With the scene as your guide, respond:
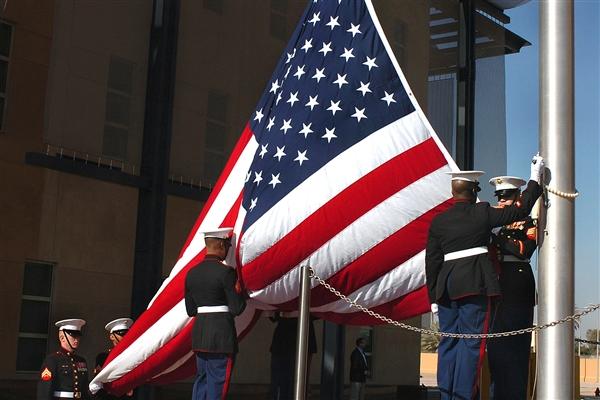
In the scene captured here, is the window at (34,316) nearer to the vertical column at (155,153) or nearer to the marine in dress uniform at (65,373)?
the vertical column at (155,153)

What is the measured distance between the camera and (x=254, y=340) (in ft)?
40.0

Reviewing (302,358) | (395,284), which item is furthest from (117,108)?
(302,358)

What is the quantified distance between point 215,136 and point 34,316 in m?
3.21

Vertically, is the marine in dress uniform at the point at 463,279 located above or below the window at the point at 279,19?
below

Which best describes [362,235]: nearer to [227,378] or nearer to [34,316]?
[227,378]

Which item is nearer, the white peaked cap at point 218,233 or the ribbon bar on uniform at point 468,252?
the ribbon bar on uniform at point 468,252

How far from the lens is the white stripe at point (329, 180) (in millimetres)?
5742

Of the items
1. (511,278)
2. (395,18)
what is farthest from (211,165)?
(511,278)

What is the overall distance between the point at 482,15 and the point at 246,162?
397 inches

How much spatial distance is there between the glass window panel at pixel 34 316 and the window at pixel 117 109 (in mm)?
1768

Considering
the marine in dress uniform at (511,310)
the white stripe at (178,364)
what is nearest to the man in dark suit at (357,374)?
the white stripe at (178,364)

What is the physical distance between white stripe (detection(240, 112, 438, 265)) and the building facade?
4427 mm

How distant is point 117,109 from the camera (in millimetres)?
10391

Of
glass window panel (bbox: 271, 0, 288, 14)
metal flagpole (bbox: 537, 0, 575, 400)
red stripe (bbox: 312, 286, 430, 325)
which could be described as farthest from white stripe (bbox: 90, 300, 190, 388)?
glass window panel (bbox: 271, 0, 288, 14)
